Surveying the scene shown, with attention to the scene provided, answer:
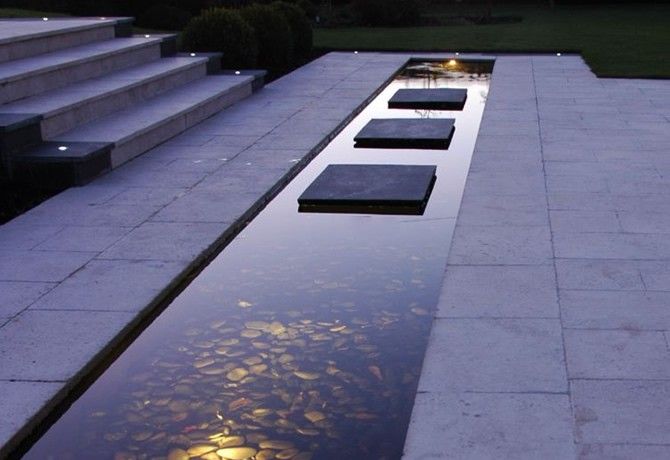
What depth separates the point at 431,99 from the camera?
382 inches

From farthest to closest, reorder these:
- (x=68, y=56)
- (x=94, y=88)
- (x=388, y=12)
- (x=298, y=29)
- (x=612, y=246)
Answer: (x=388, y=12)
(x=298, y=29)
(x=68, y=56)
(x=94, y=88)
(x=612, y=246)

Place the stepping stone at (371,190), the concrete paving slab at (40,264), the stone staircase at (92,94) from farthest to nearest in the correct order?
the stone staircase at (92,94)
the stepping stone at (371,190)
the concrete paving slab at (40,264)

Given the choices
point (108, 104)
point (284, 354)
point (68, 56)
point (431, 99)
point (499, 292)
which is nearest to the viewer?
point (284, 354)

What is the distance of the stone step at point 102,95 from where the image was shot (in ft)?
22.8

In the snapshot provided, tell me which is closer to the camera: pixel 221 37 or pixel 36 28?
pixel 36 28

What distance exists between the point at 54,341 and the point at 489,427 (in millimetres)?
1767

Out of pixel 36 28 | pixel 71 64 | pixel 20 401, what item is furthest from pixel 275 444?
pixel 36 28

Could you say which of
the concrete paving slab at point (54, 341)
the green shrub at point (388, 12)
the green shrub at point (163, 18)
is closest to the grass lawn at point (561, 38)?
the green shrub at point (388, 12)

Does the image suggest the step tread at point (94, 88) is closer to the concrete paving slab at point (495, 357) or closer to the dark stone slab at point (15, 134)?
the dark stone slab at point (15, 134)

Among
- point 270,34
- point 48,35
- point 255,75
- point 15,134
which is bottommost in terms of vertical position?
point 255,75

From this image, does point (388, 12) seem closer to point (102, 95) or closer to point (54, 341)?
point (102, 95)

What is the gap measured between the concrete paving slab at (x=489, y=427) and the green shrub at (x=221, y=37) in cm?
854

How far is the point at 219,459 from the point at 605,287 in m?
2.11

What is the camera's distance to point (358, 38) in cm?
1694
